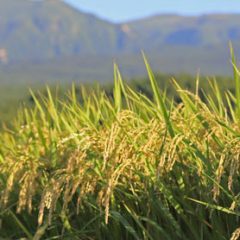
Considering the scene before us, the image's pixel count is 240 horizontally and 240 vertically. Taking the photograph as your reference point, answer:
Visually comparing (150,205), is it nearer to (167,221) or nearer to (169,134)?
(167,221)

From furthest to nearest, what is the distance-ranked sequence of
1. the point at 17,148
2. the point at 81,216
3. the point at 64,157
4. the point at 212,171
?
the point at 17,148, the point at 64,157, the point at 81,216, the point at 212,171

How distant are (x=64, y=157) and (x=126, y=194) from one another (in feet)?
2.21

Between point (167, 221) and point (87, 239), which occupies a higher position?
point (167, 221)

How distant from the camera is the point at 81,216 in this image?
132 inches

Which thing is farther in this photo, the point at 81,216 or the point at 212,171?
the point at 81,216

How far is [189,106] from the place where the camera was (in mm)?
3395

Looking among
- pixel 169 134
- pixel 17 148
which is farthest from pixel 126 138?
pixel 17 148

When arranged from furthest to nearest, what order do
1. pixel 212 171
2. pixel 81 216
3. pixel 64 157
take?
pixel 64 157
pixel 81 216
pixel 212 171

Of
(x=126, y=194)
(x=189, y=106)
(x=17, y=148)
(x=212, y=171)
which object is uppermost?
(x=189, y=106)

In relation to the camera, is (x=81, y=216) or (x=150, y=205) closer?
(x=150, y=205)

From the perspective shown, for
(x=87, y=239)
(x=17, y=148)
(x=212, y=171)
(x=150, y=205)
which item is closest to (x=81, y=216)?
(x=87, y=239)

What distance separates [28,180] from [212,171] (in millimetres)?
949

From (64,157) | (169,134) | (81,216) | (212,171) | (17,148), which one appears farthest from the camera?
(17,148)

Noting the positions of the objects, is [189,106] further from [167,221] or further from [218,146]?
[167,221]
